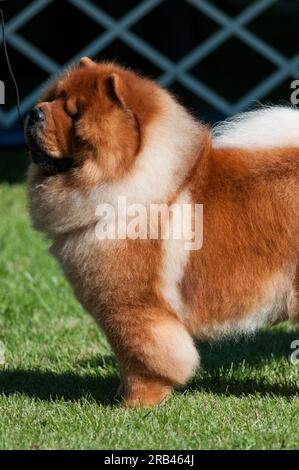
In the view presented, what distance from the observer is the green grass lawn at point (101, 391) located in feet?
9.48

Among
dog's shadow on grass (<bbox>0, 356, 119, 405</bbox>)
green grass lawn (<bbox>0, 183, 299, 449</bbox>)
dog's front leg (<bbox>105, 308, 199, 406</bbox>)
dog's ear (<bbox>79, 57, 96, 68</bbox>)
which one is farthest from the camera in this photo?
dog's shadow on grass (<bbox>0, 356, 119, 405</bbox>)

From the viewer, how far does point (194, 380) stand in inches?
144

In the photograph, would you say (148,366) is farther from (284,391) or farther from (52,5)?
(52,5)

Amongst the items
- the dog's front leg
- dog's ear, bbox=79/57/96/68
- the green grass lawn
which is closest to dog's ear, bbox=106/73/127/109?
dog's ear, bbox=79/57/96/68

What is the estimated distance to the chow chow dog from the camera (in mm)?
2959

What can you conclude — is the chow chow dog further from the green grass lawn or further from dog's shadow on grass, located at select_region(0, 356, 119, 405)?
dog's shadow on grass, located at select_region(0, 356, 119, 405)

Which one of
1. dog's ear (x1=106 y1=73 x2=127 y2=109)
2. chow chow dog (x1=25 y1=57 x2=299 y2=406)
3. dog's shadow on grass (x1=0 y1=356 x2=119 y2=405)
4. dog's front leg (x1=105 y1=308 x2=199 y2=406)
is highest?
dog's ear (x1=106 y1=73 x2=127 y2=109)

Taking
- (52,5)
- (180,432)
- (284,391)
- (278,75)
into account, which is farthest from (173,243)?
(52,5)

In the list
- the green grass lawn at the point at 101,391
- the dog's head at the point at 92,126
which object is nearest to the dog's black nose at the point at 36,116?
the dog's head at the point at 92,126

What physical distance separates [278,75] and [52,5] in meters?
5.31

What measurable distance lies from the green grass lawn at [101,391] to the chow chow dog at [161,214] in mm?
218

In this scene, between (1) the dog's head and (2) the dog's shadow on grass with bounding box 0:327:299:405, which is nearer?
(1) the dog's head

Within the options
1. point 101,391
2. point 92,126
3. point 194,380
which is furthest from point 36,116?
point 194,380

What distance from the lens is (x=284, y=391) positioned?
11.4 feet
